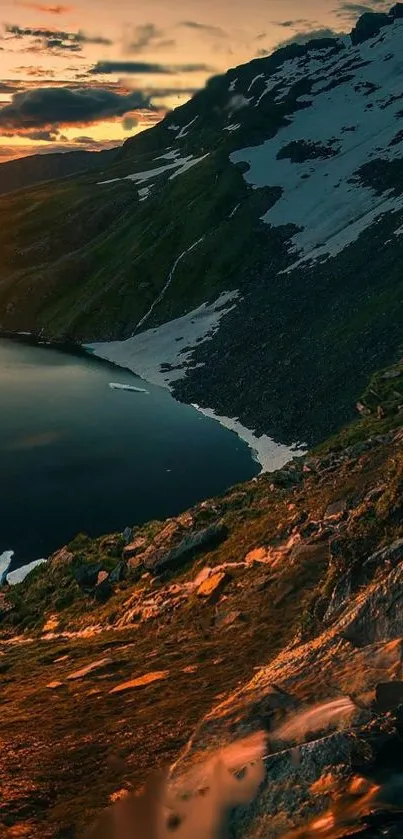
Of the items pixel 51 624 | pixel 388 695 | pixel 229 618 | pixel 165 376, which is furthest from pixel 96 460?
pixel 388 695

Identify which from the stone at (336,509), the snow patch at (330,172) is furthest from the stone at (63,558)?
the snow patch at (330,172)

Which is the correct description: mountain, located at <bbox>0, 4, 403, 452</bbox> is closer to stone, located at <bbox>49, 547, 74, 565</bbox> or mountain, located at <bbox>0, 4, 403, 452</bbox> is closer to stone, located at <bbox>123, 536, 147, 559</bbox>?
stone, located at <bbox>49, 547, 74, 565</bbox>

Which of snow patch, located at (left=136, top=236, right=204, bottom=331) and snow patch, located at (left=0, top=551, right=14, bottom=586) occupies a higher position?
snow patch, located at (left=136, top=236, right=204, bottom=331)

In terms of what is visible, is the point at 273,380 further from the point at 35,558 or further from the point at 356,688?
the point at 356,688

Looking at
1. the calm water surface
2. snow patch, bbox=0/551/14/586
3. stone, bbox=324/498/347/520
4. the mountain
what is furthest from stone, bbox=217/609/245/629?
the mountain

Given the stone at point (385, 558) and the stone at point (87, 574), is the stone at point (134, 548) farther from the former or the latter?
the stone at point (385, 558)

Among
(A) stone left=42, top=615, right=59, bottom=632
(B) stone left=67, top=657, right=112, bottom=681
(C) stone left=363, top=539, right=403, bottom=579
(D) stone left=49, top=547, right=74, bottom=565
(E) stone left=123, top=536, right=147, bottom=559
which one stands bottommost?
(A) stone left=42, top=615, right=59, bottom=632

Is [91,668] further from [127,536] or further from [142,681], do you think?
[127,536]
